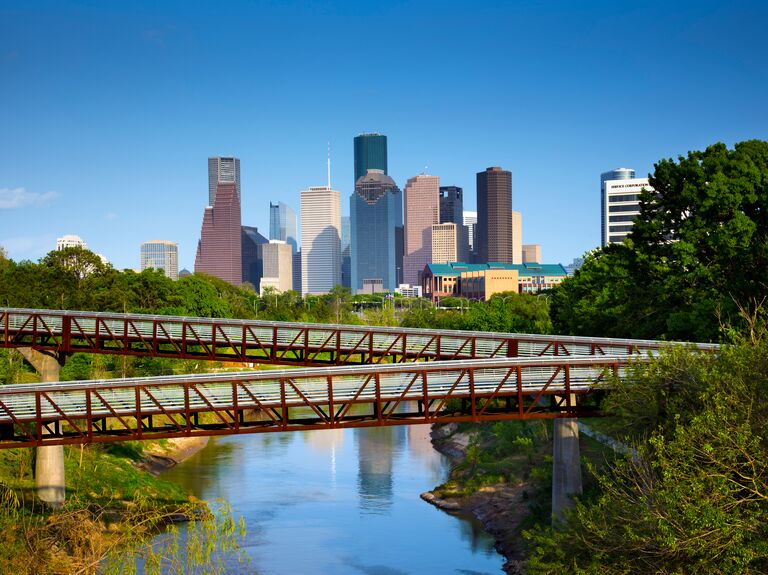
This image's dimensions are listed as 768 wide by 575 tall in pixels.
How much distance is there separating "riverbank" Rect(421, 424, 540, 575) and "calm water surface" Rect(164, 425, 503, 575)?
0.75 meters

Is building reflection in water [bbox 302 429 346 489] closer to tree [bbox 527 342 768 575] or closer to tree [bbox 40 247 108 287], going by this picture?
tree [bbox 527 342 768 575]

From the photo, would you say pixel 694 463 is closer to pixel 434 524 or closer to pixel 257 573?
pixel 257 573

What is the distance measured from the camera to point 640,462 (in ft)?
119

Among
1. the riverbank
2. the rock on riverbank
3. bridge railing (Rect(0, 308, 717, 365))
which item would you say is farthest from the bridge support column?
the riverbank

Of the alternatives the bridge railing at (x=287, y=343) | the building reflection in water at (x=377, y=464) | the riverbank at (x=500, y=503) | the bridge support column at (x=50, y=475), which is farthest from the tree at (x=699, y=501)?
the bridge support column at (x=50, y=475)

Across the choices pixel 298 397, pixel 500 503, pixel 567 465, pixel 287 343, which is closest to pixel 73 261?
pixel 287 343

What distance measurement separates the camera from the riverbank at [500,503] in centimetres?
5553

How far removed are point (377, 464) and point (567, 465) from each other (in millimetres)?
32465

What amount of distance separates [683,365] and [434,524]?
949 inches

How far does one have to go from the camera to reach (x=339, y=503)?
66125 millimetres

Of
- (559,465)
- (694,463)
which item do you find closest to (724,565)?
(694,463)

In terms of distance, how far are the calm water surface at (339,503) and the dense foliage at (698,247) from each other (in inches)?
713

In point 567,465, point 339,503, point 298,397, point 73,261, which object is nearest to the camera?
point 298,397

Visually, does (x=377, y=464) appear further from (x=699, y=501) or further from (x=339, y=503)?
(x=699, y=501)
